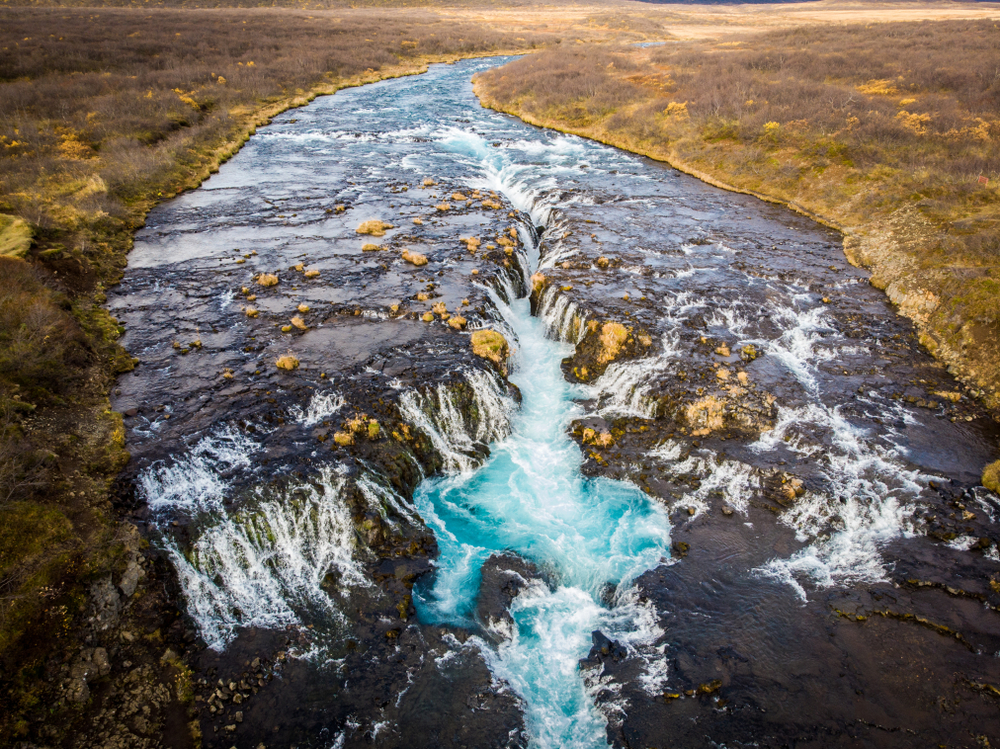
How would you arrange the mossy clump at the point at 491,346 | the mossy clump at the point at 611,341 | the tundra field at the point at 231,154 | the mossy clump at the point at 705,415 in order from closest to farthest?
the tundra field at the point at 231,154 → the mossy clump at the point at 705,415 → the mossy clump at the point at 491,346 → the mossy clump at the point at 611,341

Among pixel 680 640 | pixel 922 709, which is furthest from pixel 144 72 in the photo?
pixel 922 709

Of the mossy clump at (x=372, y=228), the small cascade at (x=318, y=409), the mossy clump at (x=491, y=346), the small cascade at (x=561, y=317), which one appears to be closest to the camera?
the small cascade at (x=318, y=409)

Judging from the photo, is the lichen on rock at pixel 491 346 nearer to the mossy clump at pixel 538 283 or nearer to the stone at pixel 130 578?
the mossy clump at pixel 538 283

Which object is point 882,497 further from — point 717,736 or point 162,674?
point 162,674

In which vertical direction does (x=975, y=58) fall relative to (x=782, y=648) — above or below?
above

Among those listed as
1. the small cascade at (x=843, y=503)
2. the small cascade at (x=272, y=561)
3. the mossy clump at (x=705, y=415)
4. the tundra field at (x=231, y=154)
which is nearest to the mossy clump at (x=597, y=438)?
the mossy clump at (x=705, y=415)

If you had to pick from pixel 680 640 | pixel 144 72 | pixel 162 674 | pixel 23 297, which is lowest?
pixel 680 640
